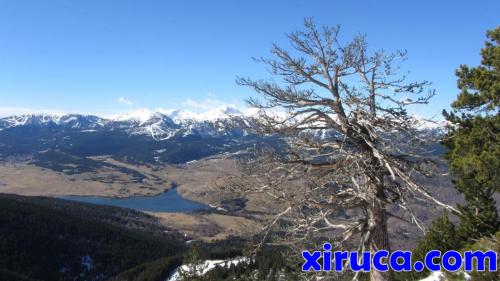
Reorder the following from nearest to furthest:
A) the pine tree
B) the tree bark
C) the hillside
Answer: the tree bark < the pine tree < the hillside

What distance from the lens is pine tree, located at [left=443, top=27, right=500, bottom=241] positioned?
21062 mm

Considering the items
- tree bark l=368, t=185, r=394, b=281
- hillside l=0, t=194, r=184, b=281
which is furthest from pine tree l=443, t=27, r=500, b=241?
hillside l=0, t=194, r=184, b=281

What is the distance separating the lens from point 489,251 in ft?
60.2

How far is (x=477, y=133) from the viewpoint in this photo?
22.4 m

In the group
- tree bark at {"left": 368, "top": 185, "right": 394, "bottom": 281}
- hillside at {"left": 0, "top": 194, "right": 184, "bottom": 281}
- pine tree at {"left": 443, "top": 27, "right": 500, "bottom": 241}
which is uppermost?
pine tree at {"left": 443, "top": 27, "right": 500, "bottom": 241}

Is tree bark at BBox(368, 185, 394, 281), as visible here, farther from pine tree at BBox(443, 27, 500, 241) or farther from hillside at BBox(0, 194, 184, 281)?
hillside at BBox(0, 194, 184, 281)

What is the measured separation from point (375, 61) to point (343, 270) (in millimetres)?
7611

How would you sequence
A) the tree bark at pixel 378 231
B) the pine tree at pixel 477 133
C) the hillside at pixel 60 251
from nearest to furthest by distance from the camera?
the tree bark at pixel 378 231, the pine tree at pixel 477 133, the hillside at pixel 60 251

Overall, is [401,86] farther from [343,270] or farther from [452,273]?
[452,273]

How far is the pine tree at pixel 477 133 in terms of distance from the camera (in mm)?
21062

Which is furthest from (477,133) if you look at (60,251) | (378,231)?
(60,251)

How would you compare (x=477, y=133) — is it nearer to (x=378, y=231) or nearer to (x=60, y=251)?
(x=378, y=231)

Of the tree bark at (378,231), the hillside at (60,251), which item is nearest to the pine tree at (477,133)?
the tree bark at (378,231)

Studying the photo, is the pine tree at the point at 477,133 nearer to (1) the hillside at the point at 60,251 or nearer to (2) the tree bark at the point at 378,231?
(2) the tree bark at the point at 378,231
